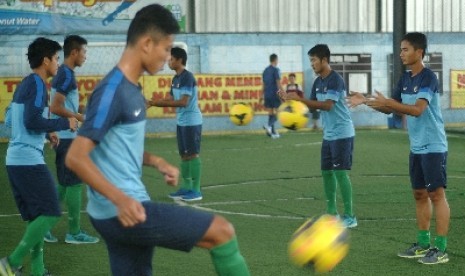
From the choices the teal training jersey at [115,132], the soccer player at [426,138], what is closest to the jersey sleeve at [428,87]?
the soccer player at [426,138]

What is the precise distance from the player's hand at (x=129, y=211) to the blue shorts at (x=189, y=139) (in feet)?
29.3

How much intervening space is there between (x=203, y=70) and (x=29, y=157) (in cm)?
1935

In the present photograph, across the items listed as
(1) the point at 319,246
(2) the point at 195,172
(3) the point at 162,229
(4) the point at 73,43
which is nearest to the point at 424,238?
(1) the point at 319,246

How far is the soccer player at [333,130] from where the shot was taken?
11.0m

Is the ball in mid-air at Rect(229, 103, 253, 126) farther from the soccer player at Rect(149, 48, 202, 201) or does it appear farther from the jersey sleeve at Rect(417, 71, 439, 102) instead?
the jersey sleeve at Rect(417, 71, 439, 102)

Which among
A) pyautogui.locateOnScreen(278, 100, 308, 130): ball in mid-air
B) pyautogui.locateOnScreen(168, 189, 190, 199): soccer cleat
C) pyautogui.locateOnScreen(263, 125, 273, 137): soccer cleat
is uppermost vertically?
pyautogui.locateOnScreen(278, 100, 308, 130): ball in mid-air

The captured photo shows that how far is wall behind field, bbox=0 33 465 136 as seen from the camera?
25.8 m

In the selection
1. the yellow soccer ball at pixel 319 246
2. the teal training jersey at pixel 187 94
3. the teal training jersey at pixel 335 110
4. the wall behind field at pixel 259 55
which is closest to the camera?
the yellow soccer ball at pixel 319 246

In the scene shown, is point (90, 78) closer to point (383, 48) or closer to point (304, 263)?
point (383, 48)

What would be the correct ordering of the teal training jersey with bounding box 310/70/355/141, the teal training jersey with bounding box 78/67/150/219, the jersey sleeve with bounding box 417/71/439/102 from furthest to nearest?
the teal training jersey with bounding box 310/70/355/141, the jersey sleeve with bounding box 417/71/439/102, the teal training jersey with bounding box 78/67/150/219

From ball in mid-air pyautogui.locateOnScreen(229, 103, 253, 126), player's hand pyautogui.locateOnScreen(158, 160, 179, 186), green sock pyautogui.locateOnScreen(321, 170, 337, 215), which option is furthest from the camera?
ball in mid-air pyautogui.locateOnScreen(229, 103, 253, 126)

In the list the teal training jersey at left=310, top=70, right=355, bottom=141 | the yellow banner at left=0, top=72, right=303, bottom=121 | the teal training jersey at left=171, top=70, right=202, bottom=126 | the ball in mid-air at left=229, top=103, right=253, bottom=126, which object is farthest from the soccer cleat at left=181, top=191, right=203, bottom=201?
the yellow banner at left=0, top=72, right=303, bottom=121

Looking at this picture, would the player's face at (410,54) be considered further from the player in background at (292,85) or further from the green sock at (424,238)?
the player in background at (292,85)

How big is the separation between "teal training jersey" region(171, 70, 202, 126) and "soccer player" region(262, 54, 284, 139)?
11.4 metres
